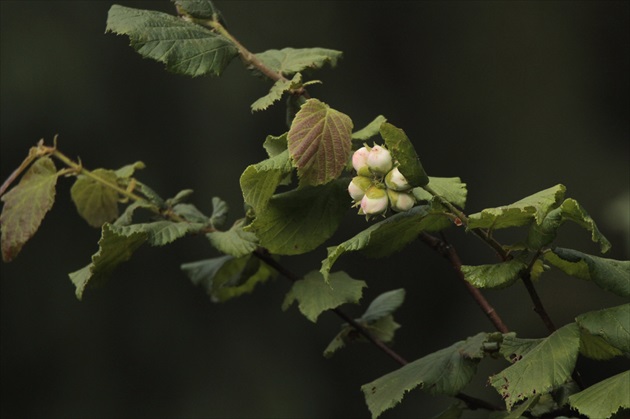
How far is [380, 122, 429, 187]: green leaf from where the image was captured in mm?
504

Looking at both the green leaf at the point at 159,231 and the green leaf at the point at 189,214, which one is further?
the green leaf at the point at 189,214

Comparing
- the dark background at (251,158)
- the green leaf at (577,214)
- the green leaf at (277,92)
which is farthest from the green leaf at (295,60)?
the dark background at (251,158)

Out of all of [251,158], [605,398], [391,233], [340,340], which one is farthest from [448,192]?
[251,158]

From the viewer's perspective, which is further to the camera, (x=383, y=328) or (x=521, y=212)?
(x=383, y=328)

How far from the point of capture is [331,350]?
0.79 m

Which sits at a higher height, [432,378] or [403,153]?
[403,153]

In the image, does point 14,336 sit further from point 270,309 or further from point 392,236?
point 392,236

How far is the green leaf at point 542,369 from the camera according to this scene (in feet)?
1.69

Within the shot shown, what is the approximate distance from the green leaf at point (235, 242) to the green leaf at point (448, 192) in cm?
14

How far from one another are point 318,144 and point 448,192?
0.08 meters

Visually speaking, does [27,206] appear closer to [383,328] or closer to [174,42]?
[174,42]

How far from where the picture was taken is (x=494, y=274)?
1.78 feet

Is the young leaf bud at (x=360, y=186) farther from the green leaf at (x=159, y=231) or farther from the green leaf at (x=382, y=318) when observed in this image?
the green leaf at (x=382, y=318)

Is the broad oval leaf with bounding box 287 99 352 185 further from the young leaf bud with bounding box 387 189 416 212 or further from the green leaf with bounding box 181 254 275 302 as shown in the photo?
the green leaf with bounding box 181 254 275 302
